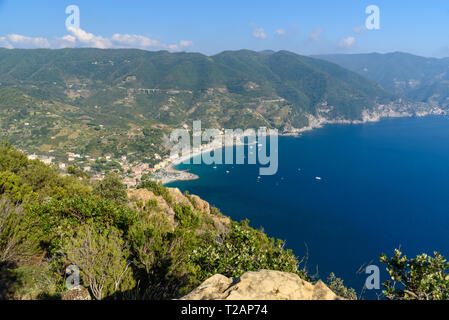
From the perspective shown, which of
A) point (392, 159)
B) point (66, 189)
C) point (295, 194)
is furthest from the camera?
point (392, 159)

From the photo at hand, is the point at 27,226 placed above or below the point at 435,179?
above

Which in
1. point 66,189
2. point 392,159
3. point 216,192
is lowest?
point 216,192

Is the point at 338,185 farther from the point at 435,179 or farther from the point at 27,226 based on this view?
the point at 27,226

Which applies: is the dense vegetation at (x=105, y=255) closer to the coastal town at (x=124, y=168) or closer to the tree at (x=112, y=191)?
the tree at (x=112, y=191)

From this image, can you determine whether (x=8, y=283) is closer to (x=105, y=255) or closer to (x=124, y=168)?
(x=105, y=255)

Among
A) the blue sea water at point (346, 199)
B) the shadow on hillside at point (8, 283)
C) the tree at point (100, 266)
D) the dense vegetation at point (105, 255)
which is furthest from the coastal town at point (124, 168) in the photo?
the tree at point (100, 266)

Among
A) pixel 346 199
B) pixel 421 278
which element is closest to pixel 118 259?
pixel 421 278
